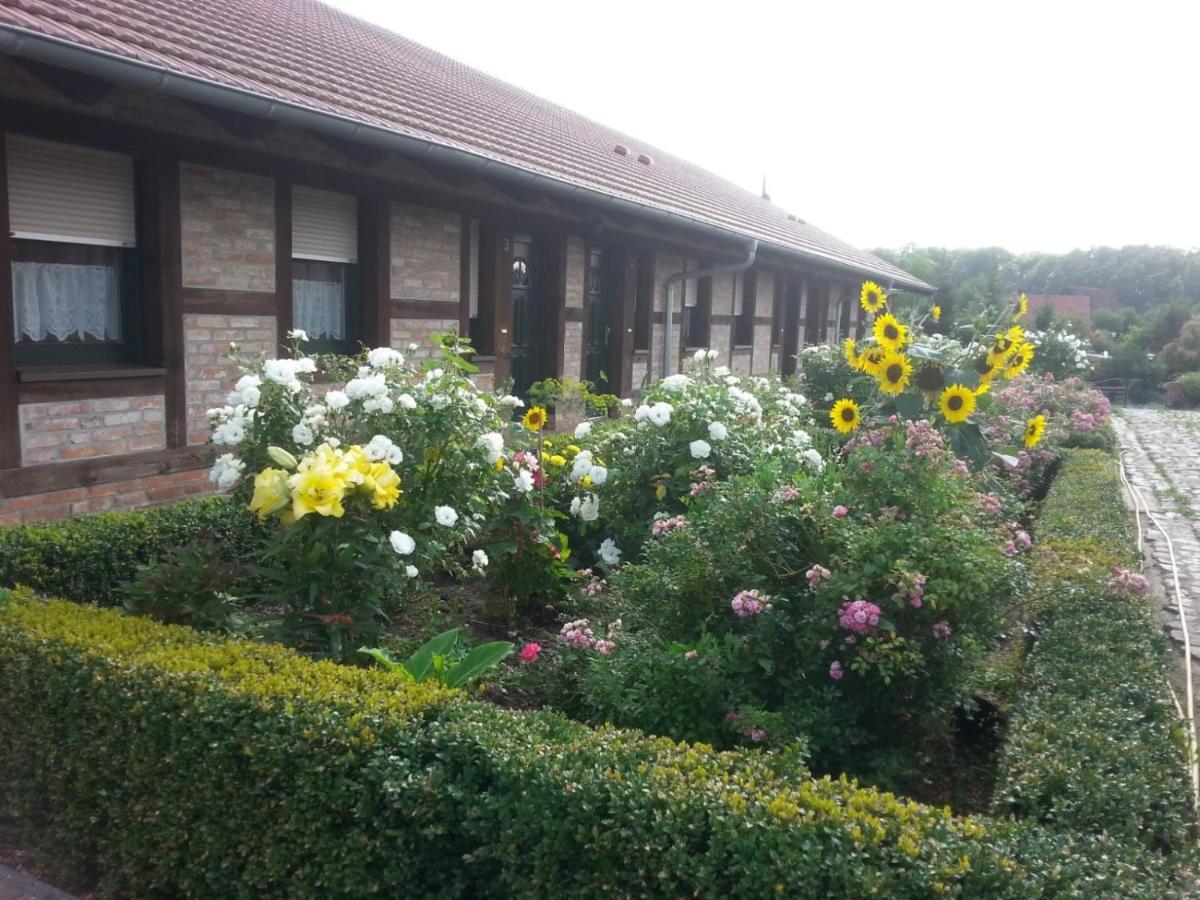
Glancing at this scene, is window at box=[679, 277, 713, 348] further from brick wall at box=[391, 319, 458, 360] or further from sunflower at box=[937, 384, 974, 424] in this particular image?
sunflower at box=[937, 384, 974, 424]

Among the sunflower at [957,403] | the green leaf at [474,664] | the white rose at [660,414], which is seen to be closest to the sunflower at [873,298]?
the sunflower at [957,403]

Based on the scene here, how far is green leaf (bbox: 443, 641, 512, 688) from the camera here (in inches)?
139

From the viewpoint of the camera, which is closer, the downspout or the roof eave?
the roof eave

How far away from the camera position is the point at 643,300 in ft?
42.8

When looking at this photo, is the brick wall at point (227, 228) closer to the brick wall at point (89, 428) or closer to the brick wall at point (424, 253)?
the brick wall at point (89, 428)

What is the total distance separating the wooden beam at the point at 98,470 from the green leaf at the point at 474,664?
6.92 ft

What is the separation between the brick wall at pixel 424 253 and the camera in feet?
27.2

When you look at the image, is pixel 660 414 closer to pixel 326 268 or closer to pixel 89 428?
pixel 89 428

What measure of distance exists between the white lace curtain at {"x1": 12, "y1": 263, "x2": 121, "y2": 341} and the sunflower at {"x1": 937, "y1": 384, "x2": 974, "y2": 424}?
4.98m

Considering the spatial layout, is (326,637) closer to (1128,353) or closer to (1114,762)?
(1114,762)

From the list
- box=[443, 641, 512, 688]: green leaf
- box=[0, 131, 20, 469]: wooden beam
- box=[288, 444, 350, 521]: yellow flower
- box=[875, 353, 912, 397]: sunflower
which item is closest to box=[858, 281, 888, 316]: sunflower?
box=[875, 353, 912, 397]: sunflower

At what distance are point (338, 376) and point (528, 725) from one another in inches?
111

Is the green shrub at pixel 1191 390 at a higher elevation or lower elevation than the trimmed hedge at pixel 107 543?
lower

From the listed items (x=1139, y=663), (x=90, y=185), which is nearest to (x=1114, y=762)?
(x=1139, y=663)
